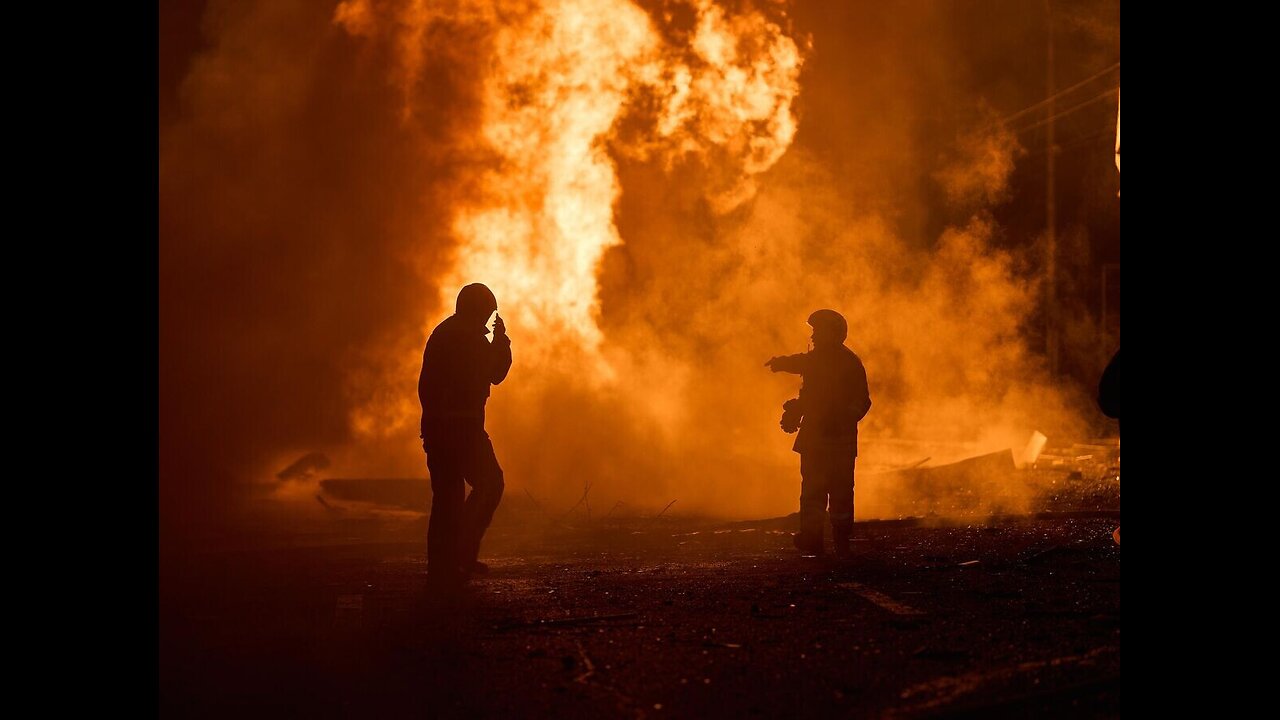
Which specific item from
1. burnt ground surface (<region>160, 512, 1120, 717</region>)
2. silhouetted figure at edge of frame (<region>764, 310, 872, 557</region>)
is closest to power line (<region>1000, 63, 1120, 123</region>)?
burnt ground surface (<region>160, 512, 1120, 717</region>)

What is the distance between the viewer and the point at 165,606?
6641 mm

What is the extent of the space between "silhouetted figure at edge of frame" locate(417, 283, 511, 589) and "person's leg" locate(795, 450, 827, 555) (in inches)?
101

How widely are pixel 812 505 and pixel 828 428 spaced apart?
2.11ft

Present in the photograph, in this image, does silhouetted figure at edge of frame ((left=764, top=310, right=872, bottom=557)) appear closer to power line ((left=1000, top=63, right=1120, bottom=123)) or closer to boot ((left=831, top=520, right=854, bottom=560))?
boot ((left=831, top=520, right=854, bottom=560))

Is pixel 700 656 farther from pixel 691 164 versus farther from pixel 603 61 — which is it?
pixel 691 164

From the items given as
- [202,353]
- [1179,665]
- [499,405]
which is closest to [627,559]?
[1179,665]

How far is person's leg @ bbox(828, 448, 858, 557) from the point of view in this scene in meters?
8.22

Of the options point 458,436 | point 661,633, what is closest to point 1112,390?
point 661,633

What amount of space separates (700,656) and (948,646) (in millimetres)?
1250

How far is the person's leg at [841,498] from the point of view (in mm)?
8219

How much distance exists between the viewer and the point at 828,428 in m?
8.39

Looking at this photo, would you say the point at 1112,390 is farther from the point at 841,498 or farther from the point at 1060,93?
the point at 1060,93

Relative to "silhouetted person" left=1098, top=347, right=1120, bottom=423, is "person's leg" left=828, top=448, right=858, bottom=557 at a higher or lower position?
lower

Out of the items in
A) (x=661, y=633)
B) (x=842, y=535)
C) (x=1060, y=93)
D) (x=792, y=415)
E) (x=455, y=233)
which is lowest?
(x=661, y=633)
